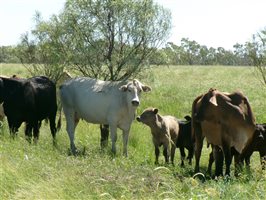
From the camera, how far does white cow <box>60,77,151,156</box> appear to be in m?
11.5

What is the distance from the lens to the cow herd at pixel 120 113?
380 inches

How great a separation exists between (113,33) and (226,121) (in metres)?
5.31

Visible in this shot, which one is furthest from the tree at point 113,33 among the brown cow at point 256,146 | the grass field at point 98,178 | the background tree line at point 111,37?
the brown cow at point 256,146

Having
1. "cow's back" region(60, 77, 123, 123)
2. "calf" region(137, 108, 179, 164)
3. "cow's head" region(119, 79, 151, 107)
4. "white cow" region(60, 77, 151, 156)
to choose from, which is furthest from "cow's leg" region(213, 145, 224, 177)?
"cow's back" region(60, 77, 123, 123)

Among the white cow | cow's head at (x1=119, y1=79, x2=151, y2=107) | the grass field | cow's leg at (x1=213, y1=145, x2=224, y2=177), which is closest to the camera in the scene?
the grass field

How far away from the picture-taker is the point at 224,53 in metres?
124

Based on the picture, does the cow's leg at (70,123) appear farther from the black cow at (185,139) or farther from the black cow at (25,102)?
the black cow at (185,139)

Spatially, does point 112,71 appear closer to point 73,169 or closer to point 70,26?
point 70,26

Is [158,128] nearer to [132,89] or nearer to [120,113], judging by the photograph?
[120,113]

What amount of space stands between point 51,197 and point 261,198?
2673mm

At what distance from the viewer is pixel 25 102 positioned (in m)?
11.8

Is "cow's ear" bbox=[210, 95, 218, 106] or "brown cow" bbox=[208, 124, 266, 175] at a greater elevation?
Answer: "cow's ear" bbox=[210, 95, 218, 106]

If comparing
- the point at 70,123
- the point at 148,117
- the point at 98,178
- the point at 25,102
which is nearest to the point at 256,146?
the point at 148,117

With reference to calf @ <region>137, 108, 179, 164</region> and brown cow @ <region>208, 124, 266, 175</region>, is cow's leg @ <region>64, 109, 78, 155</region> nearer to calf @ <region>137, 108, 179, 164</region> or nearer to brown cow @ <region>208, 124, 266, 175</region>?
calf @ <region>137, 108, 179, 164</region>
